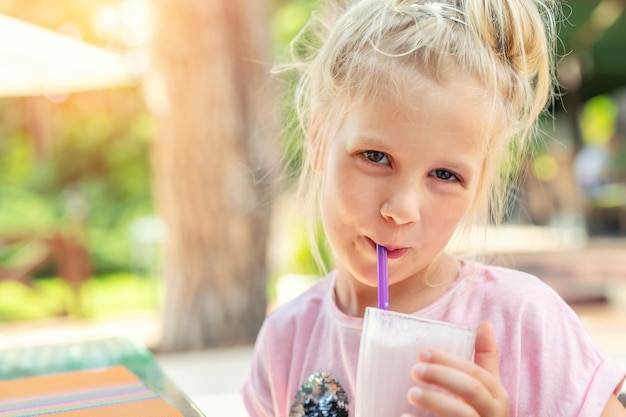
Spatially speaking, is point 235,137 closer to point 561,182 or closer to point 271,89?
point 271,89

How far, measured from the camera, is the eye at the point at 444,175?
3.26ft

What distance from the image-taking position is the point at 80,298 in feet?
22.9

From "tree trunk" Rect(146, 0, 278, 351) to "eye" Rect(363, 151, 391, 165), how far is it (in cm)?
372

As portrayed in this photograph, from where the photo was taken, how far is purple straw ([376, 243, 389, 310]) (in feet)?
3.01

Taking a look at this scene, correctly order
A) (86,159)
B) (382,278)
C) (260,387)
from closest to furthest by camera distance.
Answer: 1. (382,278)
2. (260,387)
3. (86,159)

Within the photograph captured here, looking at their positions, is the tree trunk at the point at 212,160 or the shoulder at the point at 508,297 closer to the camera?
the shoulder at the point at 508,297

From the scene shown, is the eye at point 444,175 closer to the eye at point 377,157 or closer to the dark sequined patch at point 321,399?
the eye at point 377,157

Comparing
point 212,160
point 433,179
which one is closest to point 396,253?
point 433,179

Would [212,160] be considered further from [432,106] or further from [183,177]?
[432,106]

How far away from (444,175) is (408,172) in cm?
6

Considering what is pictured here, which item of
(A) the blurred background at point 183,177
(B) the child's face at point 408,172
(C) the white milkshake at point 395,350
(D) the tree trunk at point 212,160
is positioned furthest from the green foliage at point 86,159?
(C) the white milkshake at point 395,350

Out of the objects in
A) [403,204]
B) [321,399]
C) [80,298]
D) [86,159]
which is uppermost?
[403,204]

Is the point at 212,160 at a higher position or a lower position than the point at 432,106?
lower

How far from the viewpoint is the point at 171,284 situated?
5.00m
